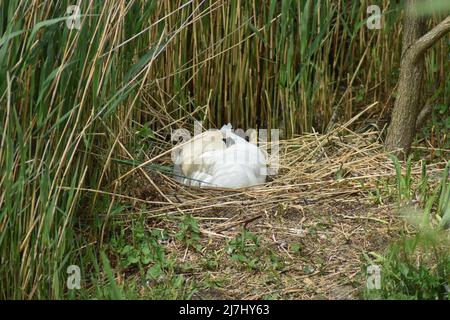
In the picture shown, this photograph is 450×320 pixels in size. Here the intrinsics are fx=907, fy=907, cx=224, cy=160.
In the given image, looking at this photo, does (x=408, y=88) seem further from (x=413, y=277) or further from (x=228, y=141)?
(x=413, y=277)

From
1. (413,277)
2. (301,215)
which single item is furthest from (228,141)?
(413,277)

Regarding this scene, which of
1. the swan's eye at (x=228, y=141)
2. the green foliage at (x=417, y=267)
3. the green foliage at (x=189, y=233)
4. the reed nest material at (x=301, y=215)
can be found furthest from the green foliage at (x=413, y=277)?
the swan's eye at (x=228, y=141)

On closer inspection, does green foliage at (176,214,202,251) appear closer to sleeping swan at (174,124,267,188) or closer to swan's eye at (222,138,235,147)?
sleeping swan at (174,124,267,188)

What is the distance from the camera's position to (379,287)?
2.65 metres

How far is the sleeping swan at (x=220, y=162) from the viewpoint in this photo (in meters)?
3.50

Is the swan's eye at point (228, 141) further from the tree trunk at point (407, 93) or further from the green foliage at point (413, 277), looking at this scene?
the green foliage at point (413, 277)

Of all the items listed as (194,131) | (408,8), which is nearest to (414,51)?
(408,8)

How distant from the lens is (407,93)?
3.66 m

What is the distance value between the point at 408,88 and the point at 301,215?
2.60 ft

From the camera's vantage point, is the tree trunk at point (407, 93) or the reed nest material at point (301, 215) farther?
the tree trunk at point (407, 93)

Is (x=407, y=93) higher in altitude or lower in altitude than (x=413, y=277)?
higher

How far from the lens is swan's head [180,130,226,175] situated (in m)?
3.59

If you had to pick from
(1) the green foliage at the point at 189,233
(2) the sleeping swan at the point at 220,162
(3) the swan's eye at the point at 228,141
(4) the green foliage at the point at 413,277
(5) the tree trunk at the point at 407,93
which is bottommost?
(4) the green foliage at the point at 413,277

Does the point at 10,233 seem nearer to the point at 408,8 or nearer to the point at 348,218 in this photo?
the point at 348,218
